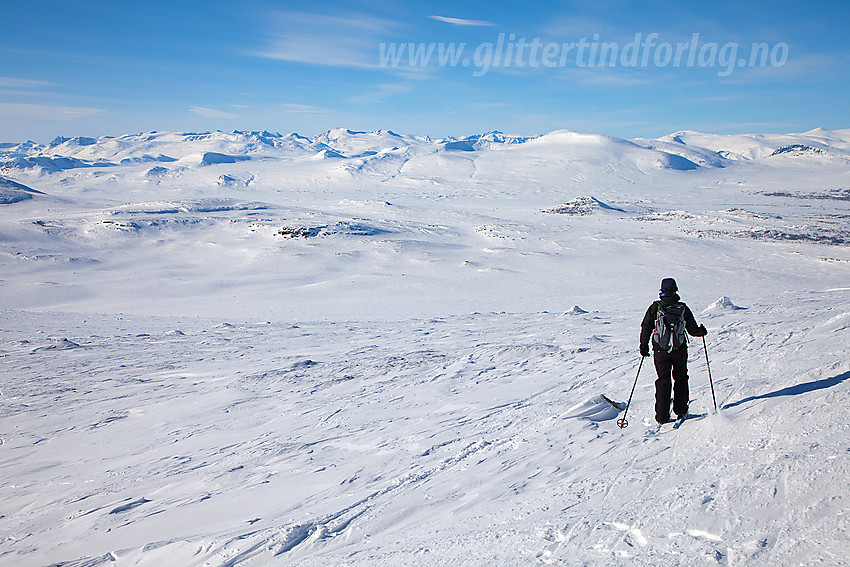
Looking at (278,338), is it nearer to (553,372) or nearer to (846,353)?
(553,372)

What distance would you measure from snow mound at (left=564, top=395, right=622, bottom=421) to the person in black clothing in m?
0.80

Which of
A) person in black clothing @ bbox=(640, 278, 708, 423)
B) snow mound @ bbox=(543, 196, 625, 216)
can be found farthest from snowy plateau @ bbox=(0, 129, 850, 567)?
snow mound @ bbox=(543, 196, 625, 216)

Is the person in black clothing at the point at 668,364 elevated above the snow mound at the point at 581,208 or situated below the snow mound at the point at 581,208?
below

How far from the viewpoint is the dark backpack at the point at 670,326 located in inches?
225

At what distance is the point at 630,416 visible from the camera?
657 cm

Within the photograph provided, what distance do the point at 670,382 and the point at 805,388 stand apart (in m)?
1.42

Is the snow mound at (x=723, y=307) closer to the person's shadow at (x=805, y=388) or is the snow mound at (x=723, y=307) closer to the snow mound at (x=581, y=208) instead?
the person's shadow at (x=805, y=388)

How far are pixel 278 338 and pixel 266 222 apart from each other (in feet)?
120

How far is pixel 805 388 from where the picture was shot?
5.54 m

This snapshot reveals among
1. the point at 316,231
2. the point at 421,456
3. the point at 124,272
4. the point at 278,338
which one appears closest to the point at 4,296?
the point at 124,272

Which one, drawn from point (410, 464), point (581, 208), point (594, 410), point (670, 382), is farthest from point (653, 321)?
point (581, 208)

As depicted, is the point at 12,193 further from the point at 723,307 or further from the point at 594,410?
the point at 594,410

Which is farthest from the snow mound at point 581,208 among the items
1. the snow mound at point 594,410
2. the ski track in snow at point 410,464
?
the snow mound at point 594,410

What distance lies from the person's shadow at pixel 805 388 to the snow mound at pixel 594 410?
1393 mm
